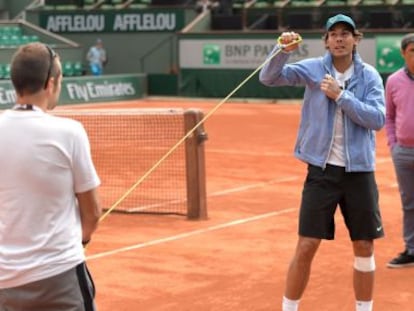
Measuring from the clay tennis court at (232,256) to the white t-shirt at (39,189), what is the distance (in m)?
3.28

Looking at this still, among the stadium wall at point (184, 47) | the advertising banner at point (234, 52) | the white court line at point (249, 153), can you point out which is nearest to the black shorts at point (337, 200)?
the white court line at point (249, 153)

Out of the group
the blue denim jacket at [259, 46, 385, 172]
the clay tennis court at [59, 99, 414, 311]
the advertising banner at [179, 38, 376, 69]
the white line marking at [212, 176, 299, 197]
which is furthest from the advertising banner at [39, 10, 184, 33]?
the blue denim jacket at [259, 46, 385, 172]

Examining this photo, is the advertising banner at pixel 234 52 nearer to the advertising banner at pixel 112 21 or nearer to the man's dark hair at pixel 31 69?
the advertising banner at pixel 112 21

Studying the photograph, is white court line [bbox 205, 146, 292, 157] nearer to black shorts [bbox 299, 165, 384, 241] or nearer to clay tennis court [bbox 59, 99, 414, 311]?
clay tennis court [bbox 59, 99, 414, 311]

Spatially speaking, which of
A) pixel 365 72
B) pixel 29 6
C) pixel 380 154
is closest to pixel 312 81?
pixel 365 72

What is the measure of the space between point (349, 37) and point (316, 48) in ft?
87.8

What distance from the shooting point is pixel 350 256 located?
28.7 ft

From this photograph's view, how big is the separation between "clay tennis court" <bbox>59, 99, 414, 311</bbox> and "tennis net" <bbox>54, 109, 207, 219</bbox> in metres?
0.41

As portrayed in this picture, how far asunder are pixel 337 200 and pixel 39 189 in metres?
2.74

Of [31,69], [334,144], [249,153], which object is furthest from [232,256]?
[249,153]

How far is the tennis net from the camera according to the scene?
1085 centimetres

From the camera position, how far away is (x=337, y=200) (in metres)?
5.89

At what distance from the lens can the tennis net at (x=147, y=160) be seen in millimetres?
10852

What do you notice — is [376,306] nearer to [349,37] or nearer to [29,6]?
[349,37]
